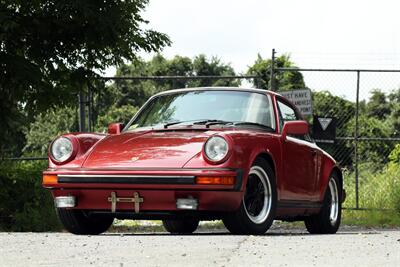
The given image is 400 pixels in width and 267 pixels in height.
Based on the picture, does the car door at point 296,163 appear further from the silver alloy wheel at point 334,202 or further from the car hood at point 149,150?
the car hood at point 149,150

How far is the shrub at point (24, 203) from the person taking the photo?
46.5 feet

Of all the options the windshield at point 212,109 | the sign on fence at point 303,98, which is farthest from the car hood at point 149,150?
the sign on fence at point 303,98

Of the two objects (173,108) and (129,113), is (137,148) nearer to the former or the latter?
(173,108)

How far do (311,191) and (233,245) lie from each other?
302 centimetres

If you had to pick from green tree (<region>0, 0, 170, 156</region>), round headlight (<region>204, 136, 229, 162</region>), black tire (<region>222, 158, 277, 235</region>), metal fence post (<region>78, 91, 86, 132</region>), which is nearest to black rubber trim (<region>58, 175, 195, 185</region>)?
round headlight (<region>204, 136, 229, 162</region>)

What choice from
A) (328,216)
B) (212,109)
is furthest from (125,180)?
(328,216)

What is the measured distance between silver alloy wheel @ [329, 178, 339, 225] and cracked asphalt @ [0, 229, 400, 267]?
2539 millimetres

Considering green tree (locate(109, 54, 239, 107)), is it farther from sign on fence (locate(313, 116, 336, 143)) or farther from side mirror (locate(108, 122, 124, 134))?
side mirror (locate(108, 122, 124, 134))

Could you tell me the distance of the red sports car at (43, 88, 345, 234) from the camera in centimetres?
825

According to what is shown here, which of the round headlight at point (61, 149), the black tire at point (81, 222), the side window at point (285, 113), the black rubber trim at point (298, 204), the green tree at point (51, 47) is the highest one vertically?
the green tree at point (51, 47)

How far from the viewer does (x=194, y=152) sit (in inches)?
331

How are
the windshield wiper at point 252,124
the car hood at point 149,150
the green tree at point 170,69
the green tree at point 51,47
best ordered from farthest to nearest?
the green tree at point 170,69 → the green tree at point 51,47 → the windshield wiper at point 252,124 → the car hood at point 149,150

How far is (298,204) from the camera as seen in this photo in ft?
32.1

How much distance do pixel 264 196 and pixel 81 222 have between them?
1802mm
